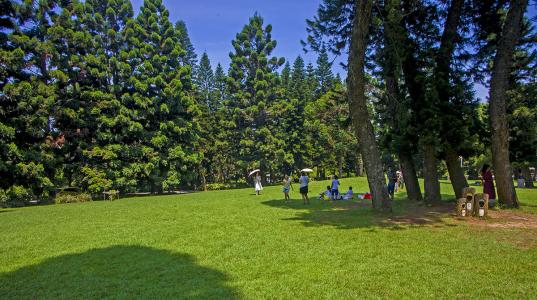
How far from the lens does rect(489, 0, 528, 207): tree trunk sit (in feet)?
43.2

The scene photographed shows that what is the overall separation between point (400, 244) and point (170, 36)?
36.4m

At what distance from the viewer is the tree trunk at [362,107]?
1263 cm

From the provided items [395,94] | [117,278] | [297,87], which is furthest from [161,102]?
[117,278]

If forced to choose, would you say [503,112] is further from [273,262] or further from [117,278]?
[117,278]

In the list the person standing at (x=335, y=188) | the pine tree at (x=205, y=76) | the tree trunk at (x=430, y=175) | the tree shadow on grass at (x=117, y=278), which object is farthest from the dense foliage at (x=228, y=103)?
the pine tree at (x=205, y=76)

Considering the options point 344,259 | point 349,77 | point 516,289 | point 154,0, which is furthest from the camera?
point 154,0

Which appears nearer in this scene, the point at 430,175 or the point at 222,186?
the point at 430,175

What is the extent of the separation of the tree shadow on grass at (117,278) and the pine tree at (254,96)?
36.2 m

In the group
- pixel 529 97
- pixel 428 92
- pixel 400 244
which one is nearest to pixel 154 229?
pixel 400 244

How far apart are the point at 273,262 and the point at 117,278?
2859 mm

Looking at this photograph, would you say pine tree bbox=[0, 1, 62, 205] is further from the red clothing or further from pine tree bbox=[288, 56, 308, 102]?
pine tree bbox=[288, 56, 308, 102]

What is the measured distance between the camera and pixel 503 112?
1326 centimetres

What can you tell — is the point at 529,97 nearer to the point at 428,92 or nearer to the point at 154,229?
the point at 428,92

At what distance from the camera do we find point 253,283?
18.9ft
